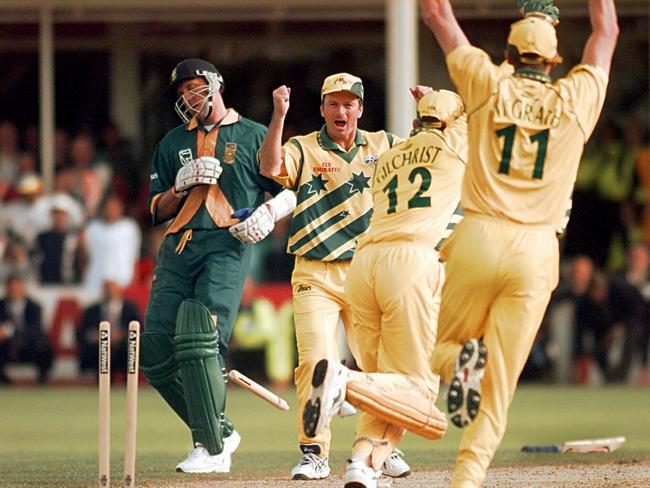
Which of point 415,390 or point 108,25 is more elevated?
point 108,25

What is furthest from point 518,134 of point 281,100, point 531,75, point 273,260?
point 273,260

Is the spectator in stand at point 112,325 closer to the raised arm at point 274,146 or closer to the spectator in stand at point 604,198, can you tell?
the spectator in stand at point 604,198

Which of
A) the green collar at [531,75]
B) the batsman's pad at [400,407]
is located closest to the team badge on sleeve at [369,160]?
the batsman's pad at [400,407]

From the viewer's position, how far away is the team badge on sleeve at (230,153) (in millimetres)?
9781

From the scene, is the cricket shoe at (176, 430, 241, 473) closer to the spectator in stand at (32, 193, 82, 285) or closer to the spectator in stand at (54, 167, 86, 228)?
the spectator in stand at (32, 193, 82, 285)

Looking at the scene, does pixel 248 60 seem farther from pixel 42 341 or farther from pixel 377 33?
pixel 42 341

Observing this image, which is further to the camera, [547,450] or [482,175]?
[547,450]

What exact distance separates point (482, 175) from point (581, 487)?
2189 millimetres

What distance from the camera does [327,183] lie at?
9617 mm

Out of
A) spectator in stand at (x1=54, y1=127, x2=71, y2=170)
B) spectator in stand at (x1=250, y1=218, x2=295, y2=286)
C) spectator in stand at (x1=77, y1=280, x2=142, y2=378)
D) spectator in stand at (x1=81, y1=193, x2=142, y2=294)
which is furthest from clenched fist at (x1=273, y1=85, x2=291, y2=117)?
spectator in stand at (x1=54, y1=127, x2=71, y2=170)

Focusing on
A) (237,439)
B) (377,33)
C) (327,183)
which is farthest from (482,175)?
(377,33)

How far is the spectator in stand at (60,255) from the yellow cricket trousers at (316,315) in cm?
942

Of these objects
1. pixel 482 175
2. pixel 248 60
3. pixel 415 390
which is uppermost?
pixel 248 60

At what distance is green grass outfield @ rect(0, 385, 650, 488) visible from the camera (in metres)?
10.2
